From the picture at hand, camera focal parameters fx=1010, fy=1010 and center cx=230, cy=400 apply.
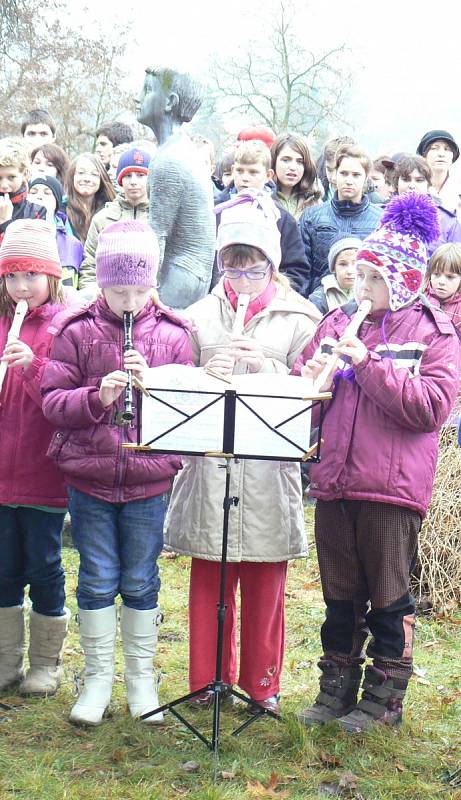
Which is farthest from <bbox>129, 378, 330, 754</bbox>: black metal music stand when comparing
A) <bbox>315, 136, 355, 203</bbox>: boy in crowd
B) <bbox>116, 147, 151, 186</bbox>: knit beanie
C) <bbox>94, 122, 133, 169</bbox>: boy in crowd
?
<bbox>94, 122, 133, 169</bbox>: boy in crowd

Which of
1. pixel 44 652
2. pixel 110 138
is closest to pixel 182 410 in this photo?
pixel 44 652

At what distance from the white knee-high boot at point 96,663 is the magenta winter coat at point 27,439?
49cm

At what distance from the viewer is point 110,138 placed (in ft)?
31.8

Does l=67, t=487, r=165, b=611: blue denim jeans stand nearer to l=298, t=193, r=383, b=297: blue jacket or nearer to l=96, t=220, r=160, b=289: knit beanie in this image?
l=96, t=220, r=160, b=289: knit beanie

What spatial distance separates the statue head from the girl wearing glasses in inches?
71.0

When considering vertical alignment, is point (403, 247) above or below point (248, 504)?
above

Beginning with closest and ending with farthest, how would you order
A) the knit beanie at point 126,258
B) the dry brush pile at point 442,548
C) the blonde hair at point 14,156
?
the knit beanie at point 126,258
the dry brush pile at point 442,548
the blonde hair at point 14,156

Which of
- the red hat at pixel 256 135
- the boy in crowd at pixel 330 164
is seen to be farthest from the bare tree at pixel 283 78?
the red hat at pixel 256 135

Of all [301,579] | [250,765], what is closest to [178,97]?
[301,579]

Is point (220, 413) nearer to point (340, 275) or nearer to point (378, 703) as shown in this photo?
point (378, 703)

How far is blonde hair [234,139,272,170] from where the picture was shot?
6.73 m

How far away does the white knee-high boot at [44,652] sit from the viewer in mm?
4332

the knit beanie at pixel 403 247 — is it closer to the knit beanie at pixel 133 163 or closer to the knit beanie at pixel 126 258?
the knit beanie at pixel 126 258

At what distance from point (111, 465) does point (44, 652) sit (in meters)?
1.04
